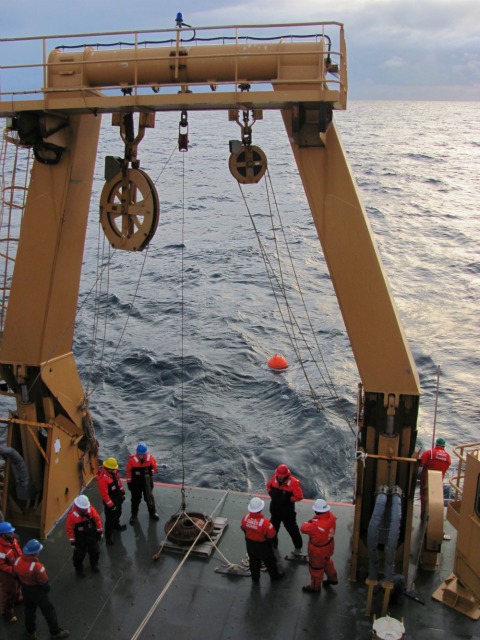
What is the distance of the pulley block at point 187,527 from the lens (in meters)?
10.2

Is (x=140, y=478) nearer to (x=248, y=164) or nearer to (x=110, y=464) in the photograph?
(x=110, y=464)

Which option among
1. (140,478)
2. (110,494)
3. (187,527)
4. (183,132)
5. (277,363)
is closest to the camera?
(183,132)

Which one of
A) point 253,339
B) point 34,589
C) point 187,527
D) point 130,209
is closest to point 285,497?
point 187,527

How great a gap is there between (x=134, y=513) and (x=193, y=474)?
505cm

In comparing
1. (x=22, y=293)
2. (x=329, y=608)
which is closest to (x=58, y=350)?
(x=22, y=293)

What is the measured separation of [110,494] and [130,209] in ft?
14.5

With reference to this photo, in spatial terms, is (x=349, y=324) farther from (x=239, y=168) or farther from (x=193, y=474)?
(x=193, y=474)

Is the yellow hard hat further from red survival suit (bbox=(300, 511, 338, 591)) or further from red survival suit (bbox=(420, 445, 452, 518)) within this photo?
red survival suit (bbox=(420, 445, 452, 518))

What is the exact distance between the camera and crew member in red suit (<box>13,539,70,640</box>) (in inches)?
322

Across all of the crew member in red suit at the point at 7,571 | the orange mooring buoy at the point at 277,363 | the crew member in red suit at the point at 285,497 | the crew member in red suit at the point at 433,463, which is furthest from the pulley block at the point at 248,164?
the orange mooring buoy at the point at 277,363

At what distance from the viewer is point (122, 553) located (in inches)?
396

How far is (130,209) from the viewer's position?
9398 millimetres

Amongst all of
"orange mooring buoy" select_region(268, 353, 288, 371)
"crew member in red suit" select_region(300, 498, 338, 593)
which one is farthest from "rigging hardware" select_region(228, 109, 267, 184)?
"orange mooring buoy" select_region(268, 353, 288, 371)

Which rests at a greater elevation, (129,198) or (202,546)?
(129,198)
